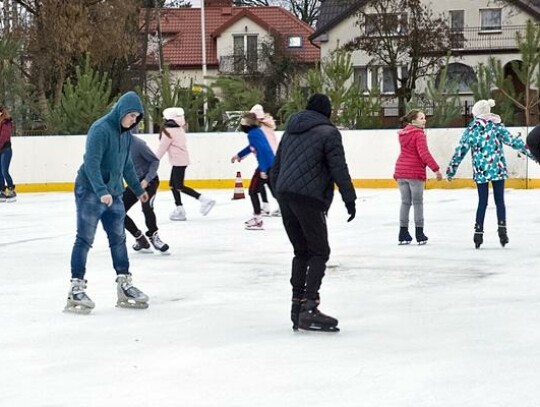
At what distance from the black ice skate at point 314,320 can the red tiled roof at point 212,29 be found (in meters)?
46.1

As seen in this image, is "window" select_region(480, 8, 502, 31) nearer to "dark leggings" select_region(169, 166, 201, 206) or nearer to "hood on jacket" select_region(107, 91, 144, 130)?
"dark leggings" select_region(169, 166, 201, 206)

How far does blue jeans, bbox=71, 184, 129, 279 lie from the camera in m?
7.54

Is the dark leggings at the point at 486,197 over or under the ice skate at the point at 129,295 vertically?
over

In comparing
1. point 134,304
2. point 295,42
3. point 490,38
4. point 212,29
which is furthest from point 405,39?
point 134,304

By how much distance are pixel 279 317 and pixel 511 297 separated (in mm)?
1665

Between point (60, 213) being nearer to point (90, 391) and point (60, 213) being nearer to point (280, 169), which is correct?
point (280, 169)

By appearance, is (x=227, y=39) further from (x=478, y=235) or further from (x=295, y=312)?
(x=295, y=312)

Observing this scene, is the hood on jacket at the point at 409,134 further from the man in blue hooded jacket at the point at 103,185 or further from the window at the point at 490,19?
the window at the point at 490,19

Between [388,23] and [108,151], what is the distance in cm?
3304

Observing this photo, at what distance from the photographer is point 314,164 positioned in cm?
671

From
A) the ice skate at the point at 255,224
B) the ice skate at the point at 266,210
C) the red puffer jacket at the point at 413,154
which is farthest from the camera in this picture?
the ice skate at the point at 266,210

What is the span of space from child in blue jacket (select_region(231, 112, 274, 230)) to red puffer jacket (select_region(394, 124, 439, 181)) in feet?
7.63

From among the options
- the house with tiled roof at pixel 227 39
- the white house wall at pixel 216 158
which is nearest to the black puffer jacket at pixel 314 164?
the white house wall at pixel 216 158

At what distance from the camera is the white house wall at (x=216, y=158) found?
68.4 feet
